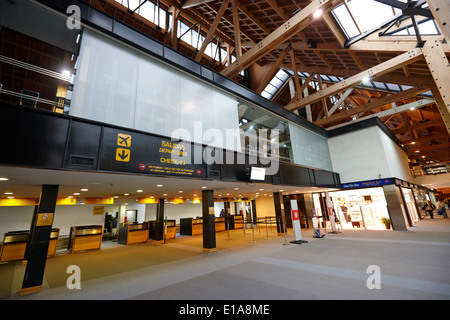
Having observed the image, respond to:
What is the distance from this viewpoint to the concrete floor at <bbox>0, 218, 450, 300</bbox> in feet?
14.2

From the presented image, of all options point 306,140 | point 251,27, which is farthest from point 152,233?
point 251,27

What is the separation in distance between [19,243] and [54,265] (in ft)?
9.34

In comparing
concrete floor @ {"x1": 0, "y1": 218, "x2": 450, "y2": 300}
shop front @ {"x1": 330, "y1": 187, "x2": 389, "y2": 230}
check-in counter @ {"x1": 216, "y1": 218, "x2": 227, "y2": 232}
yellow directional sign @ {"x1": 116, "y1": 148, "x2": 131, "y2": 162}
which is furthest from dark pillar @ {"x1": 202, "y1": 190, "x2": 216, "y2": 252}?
shop front @ {"x1": 330, "y1": 187, "x2": 389, "y2": 230}

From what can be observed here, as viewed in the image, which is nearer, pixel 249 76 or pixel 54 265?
pixel 54 265

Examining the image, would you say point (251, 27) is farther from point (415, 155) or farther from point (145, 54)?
point (415, 155)

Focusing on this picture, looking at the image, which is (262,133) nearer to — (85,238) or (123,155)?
(123,155)

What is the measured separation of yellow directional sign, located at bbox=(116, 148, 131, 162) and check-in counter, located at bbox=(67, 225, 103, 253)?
9049mm

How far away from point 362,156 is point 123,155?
56.9ft

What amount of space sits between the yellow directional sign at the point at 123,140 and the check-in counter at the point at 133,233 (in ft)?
31.6

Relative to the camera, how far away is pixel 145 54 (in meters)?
7.21

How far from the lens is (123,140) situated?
18.4 ft

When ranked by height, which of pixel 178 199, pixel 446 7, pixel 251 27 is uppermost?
pixel 251 27

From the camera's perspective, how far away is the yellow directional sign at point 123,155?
5.40m

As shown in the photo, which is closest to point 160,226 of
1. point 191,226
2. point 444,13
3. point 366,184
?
point 191,226
